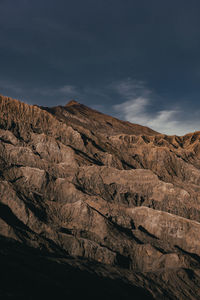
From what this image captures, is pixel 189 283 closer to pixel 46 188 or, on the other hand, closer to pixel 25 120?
pixel 46 188

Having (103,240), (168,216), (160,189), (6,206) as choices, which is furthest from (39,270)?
(160,189)

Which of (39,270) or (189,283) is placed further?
(189,283)

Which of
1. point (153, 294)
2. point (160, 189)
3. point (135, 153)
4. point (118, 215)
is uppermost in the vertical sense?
point (135, 153)

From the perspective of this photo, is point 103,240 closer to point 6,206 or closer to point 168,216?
point 168,216

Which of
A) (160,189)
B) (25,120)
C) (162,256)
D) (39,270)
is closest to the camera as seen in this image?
(39,270)

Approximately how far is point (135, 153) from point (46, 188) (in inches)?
2458

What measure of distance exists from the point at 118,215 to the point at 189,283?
25735 mm

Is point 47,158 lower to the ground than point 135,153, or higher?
lower

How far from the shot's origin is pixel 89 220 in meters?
68.1

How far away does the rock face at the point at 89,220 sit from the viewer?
147 feet

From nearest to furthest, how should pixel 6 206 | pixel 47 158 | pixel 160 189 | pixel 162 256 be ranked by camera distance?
pixel 162 256, pixel 6 206, pixel 160 189, pixel 47 158

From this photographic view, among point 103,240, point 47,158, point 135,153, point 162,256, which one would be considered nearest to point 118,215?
point 103,240

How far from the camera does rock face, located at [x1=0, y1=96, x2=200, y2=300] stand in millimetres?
44906

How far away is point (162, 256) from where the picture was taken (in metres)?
56.6
